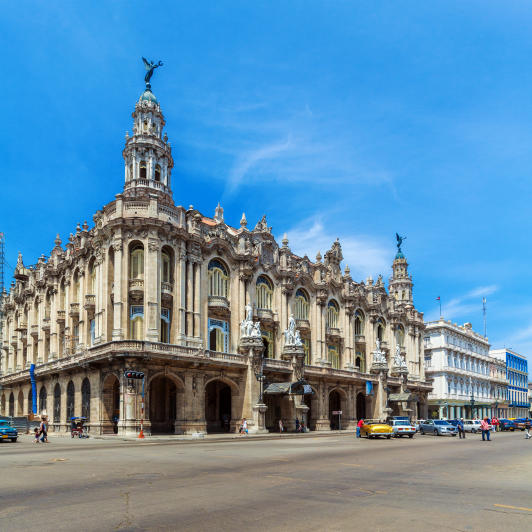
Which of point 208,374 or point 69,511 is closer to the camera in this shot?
point 69,511

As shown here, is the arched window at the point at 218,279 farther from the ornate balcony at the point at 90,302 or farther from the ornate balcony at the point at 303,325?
the ornate balcony at the point at 303,325

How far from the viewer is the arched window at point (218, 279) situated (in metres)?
52.2

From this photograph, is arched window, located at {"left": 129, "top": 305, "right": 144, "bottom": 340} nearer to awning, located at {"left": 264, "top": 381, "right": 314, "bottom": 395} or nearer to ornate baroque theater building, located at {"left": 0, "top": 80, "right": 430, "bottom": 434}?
ornate baroque theater building, located at {"left": 0, "top": 80, "right": 430, "bottom": 434}

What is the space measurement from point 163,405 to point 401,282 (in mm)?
49921

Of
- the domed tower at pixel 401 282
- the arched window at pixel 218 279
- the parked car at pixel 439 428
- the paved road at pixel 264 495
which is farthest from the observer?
the domed tower at pixel 401 282

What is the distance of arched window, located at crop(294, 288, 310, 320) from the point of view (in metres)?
61.5

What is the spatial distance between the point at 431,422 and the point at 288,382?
12.9 meters

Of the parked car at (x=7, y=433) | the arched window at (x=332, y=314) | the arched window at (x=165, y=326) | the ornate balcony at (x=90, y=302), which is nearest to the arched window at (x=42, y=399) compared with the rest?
the ornate balcony at (x=90, y=302)

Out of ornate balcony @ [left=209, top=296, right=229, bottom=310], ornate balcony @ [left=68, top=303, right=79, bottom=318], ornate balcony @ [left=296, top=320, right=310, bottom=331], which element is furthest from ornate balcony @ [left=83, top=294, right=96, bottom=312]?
ornate balcony @ [left=296, top=320, right=310, bottom=331]

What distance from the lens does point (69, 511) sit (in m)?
10.8

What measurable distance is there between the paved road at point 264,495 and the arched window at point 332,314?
148ft

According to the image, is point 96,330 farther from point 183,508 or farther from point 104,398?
point 183,508

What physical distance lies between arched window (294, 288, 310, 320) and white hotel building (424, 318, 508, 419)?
36.5 metres

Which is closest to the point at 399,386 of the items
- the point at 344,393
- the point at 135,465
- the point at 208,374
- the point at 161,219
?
the point at 344,393
